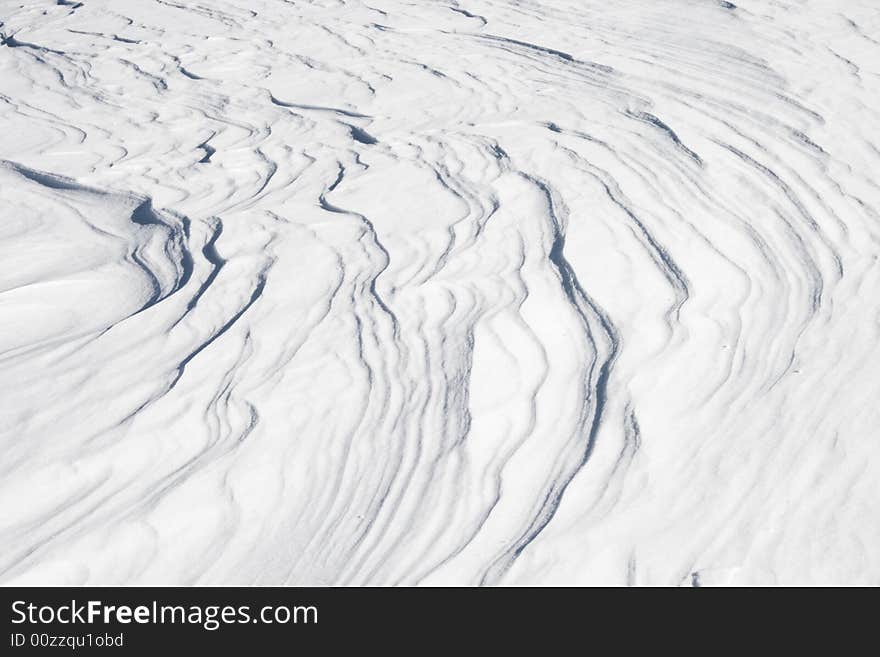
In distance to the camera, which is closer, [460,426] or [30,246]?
[460,426]

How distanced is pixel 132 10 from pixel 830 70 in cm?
416

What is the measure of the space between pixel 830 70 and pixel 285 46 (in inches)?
100

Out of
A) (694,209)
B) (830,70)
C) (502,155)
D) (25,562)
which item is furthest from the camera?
(830,70)

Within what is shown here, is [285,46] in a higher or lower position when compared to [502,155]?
lower

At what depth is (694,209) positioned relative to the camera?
2287 millimetres

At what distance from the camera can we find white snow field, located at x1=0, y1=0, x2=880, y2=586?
1300 mm

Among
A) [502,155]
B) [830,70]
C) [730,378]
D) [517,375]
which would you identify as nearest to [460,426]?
[517,375]

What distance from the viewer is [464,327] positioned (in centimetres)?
184

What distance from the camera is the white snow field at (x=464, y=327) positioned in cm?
130

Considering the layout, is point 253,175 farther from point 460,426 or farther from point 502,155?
point 460,426

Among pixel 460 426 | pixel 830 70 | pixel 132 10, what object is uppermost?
pixel 830 70

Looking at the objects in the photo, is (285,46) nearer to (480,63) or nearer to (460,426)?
(480,63)

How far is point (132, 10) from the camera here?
548cm
